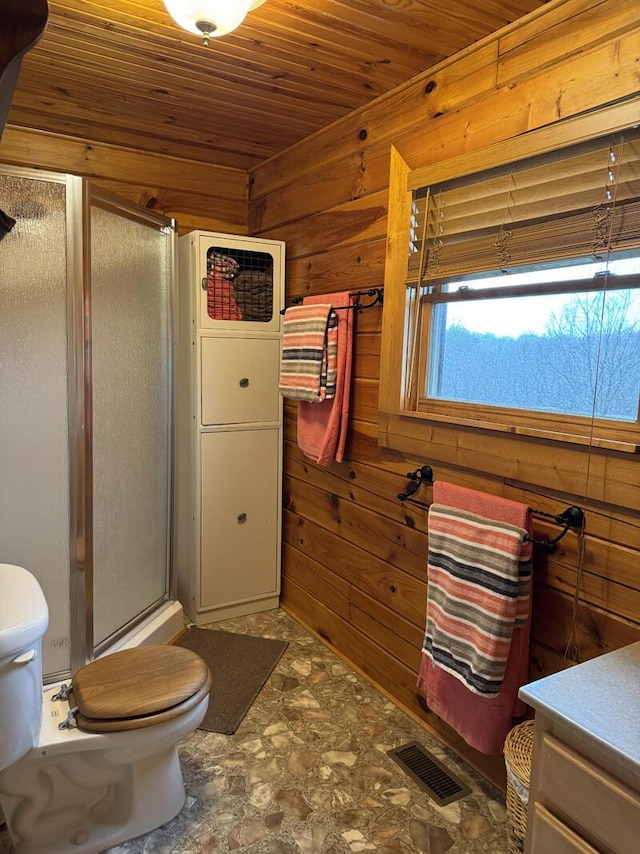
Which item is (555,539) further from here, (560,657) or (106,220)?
(106,220)

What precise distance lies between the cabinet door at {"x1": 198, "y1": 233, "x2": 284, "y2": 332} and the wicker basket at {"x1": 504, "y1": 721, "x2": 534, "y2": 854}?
198 centimetres

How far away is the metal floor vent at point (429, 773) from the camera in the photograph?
1.78 metres

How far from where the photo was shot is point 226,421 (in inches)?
108

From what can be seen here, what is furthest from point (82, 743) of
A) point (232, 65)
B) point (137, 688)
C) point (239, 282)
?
point (232, 65)

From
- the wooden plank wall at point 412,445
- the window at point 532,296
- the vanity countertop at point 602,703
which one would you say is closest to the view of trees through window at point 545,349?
the window at point 532,296

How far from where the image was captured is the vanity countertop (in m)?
0.94

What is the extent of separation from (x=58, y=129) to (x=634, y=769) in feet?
9.73

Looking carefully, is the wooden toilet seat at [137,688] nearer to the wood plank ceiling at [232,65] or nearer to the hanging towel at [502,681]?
the hanging towel at [502,681]

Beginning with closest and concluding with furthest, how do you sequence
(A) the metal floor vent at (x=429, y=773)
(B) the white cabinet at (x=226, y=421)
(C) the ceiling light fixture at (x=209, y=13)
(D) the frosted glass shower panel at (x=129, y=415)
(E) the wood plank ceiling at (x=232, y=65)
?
1. (C) the ceiling light fixture at (x=209, y=13)
2. (E) the wood plank ceiling at (x=232, y=65)
3. (A) the metal floor vent at (x=429, y=773)
4. (D) the frosted glass shower panel at (x=129, y=415)
5. (B) the white cabinet at (x=226, y=421)

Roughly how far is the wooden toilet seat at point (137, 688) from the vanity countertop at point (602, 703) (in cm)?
94

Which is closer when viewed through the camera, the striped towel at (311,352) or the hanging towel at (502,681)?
the hanging towel at (502,681)

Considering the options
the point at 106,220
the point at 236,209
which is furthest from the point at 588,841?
the point at 236,209

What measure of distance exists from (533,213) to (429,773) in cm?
173

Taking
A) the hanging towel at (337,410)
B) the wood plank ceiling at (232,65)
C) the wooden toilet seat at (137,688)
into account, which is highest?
the wood plank ceiling at (232,65)
